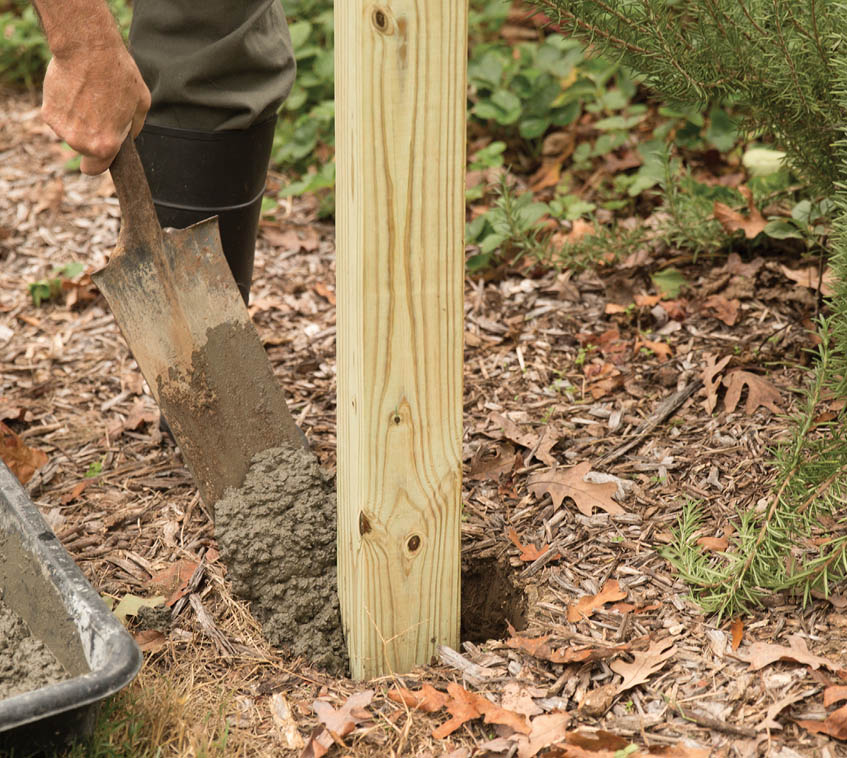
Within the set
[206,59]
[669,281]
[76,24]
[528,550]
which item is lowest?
[528,550]

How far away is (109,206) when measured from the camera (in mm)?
3902

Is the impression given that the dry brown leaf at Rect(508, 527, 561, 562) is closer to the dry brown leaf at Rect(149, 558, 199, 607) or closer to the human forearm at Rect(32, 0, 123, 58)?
the dry brown leaf at Rect(149, 558, 199, 607)

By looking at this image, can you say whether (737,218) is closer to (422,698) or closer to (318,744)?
(422,698)

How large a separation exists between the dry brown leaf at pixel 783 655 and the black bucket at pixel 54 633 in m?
1.03

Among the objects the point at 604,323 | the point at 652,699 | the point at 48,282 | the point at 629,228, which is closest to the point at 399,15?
the point at 652,699

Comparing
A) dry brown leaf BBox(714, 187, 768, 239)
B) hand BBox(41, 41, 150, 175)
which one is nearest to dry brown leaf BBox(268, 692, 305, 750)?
hand BBox(41, 41, 150, 175)

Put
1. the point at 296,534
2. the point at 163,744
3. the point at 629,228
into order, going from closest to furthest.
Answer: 1. the point at 163,744
2. the point at 296,534
3. the point at 629,228

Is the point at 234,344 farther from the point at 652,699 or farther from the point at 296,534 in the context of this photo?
the point at 652,699

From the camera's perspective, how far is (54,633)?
169 centimetres

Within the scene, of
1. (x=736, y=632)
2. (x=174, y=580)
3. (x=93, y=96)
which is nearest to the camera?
(x=736, y=632)

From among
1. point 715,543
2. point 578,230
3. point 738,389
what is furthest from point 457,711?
point 578,230

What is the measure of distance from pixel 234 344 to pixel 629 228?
1.64 meters

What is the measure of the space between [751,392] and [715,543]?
0.50 meters

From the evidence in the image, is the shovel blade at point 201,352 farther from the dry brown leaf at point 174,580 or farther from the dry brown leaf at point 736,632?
the dry brown leaf at point 736,632
